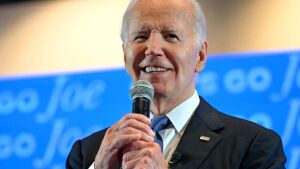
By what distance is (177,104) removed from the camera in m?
2.06

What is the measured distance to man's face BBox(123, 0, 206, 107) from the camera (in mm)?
1989

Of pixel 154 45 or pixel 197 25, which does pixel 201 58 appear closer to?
pixel 197 25

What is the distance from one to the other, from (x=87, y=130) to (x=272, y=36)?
54.1 inches

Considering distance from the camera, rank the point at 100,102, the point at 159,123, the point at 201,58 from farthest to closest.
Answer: the point at 100,102, the point at 201,58, the point at 159,123

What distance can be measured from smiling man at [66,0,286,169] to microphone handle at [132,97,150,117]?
12cm

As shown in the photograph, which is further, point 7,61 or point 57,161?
point 7,61

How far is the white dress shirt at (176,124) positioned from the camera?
1976 millimetres

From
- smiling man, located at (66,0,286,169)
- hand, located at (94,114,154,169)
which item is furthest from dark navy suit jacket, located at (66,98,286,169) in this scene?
hand, located at (94,114,154,169)

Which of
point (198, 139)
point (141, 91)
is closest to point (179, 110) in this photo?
point (198, 139)

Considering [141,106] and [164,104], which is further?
[164,104]

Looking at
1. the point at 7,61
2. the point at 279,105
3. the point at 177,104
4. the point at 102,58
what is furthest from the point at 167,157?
the point at 7,61

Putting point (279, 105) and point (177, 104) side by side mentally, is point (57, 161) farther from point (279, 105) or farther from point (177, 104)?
point (177, 104)

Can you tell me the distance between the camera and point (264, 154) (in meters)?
1.81

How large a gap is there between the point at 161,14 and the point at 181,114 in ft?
1.21
